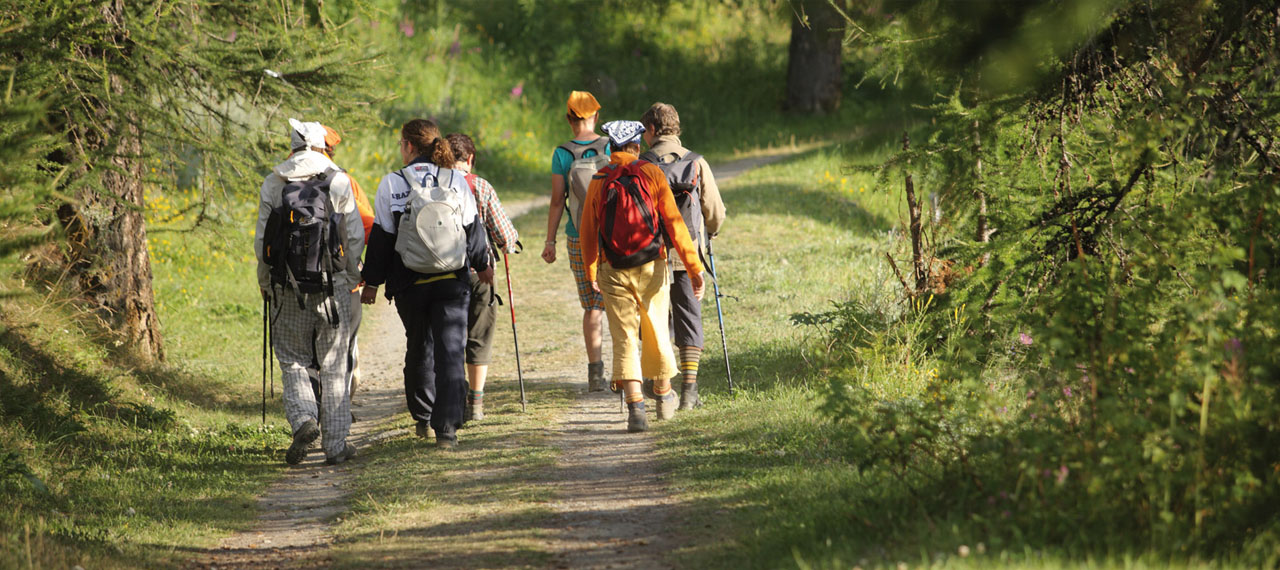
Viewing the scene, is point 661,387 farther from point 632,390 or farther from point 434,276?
point 434,276

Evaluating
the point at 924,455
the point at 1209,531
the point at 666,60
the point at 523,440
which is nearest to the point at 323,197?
the point at 523,440

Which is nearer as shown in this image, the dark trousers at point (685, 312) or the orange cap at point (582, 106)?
the dark trousers at point (685, 312)

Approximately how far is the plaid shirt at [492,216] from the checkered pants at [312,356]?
1.05 m

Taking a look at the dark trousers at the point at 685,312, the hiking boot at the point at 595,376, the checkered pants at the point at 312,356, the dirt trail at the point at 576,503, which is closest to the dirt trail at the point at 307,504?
the dirt trail at the point at 576,503

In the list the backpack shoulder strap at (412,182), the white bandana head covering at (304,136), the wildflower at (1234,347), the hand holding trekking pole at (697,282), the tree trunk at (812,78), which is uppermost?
the tree trunk at (812,78)

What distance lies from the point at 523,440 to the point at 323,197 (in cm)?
191

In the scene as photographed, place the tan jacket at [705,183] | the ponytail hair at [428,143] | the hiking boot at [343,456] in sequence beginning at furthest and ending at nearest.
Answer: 1. the tan jacket at [705,183]
2. the hiking boot at [343,456]
3. the ponytail hair at [428,143]

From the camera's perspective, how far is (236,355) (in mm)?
10484

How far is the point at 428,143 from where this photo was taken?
7.10 m

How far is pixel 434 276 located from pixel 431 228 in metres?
0.36

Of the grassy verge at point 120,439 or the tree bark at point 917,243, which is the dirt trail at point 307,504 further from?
the tree bark at point 917,243

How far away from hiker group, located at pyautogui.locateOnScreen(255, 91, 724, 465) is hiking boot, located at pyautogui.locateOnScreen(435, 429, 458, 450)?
0.04ft

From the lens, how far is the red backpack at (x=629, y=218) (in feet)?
22.5

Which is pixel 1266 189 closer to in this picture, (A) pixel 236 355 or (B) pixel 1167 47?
(B) pixel 1167 47
